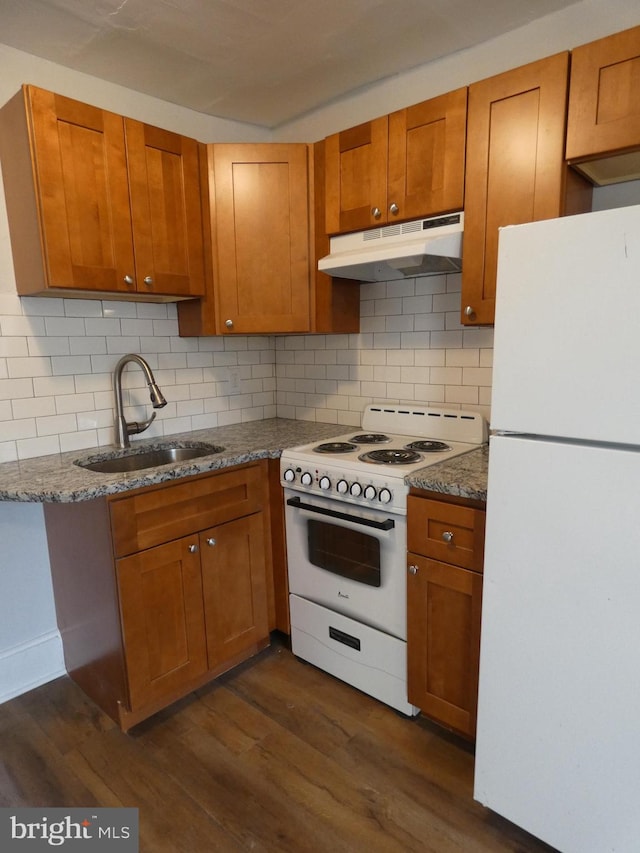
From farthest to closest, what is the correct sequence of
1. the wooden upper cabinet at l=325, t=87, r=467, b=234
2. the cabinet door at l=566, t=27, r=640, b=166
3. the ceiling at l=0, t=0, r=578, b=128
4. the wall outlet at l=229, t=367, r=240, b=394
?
the wall outlet at l=229, t=367, r=240, b=394, the wooden upper cabinet at l=325, t=87, r=467, b=234, the ceiling at l=0, t=0, r=578, b=128, the cabinet door at l=566, t=27, r=640, b=166

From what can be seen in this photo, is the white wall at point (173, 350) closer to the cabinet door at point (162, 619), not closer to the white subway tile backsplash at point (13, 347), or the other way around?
the white subway tile backsplash at point (13, 347)

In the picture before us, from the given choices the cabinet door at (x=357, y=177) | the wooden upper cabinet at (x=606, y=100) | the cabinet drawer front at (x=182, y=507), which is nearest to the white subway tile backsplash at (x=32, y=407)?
the cabinet drawer front at (x=182, y=507)

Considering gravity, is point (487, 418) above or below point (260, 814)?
above

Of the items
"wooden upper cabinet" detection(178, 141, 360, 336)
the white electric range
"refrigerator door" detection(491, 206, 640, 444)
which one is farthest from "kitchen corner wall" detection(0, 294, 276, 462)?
"refrigerator door" detection(491, 206, 640, 444)

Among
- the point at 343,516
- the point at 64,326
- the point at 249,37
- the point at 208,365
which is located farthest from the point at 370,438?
the point at 249,37

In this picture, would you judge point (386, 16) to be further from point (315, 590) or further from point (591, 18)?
point (315, 590)

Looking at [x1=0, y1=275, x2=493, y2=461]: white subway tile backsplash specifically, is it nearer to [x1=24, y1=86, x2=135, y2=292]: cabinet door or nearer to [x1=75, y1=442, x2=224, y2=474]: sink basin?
[x1=75, y1=442, x2=224, y2=474]: sink basin

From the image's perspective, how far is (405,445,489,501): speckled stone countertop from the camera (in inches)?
61.1

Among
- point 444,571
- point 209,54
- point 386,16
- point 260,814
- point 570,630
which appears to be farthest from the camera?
point 209,54

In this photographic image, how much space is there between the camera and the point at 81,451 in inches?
85.3

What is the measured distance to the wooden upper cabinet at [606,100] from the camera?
143 cm

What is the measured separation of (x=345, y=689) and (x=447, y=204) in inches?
77.1

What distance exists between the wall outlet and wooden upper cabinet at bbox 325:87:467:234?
96 cm

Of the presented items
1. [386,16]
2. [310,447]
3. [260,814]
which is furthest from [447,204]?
[260,814]
